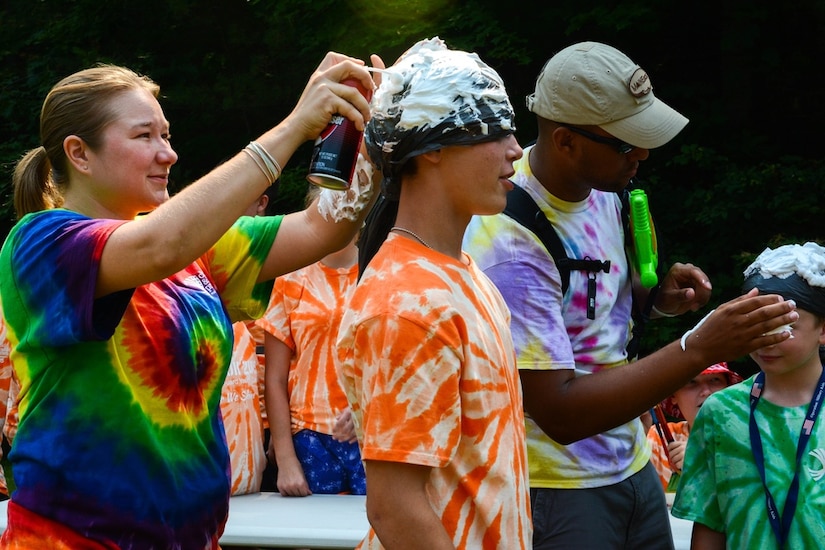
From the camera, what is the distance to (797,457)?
10.2ft

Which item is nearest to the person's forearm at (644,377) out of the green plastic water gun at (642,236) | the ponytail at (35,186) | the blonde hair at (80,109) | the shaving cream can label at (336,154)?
the green plastic water gun at (642,236)

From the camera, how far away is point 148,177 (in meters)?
2.50

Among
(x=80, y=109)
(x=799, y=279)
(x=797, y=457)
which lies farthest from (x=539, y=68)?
(x=80, y=109)

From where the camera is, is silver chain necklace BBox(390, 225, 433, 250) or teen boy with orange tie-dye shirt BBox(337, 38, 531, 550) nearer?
teen boy with orange tie-dye shirt BBox(337, 38, 531, 550)

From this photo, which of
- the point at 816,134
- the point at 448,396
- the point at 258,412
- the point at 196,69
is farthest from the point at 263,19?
the point at 448,396

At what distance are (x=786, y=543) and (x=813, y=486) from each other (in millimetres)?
179

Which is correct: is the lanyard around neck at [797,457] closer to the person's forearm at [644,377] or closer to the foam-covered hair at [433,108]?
the person's forearm at [644,377]

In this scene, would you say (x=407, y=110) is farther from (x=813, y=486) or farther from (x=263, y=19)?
(x=263, y=19)

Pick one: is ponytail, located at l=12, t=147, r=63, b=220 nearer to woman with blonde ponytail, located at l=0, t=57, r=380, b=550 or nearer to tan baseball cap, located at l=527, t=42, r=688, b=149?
woman with blonde ponytail, located at l=0, t=57, r=380, b=550

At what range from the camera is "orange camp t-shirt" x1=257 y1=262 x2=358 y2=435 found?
15.5 feet

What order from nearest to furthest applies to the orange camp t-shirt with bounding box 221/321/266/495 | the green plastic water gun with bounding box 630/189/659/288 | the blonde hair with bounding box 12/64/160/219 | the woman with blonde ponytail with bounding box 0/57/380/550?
1. the woman with blonde ponytail with bounding box 0/57/380/550
2. the blonde hair with bounding box 12/64/160/219
3. the green plastic water gun with bounding box 630/189/659/288
4. the orange camp t-shirt with bounding box 221/321/266/495

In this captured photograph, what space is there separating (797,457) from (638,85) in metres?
1.16

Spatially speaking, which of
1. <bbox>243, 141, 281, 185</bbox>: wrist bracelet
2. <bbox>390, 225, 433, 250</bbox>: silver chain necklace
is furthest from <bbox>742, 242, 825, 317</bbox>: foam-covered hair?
<bbox>243, 141, 281, 185</bbox>: wrist bracelet

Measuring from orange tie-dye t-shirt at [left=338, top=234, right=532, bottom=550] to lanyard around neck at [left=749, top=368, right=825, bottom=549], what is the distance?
114 centimetres
